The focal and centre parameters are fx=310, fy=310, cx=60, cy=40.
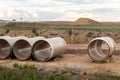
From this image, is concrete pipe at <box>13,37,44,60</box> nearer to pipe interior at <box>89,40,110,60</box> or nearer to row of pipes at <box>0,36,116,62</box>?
row of pipes at <box>0,36,116,62</box>

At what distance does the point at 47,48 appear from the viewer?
703 inches

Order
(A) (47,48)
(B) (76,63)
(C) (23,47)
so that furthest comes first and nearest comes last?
(C) (23,47)
(A) (47,48)
(B) (76,63)

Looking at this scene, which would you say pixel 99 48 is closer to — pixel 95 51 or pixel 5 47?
pixel 95 51

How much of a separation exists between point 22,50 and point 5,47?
1.20 meters

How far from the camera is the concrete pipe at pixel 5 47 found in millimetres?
17177

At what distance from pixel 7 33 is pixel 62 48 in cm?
1326

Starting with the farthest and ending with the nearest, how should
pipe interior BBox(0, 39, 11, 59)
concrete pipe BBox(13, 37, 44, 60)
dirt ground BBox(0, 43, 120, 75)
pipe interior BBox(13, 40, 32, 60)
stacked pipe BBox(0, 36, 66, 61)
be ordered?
1. pipe interior BBox(0, 39, 11, 59)
2. pipe interior BBox(13, 40, 32, 60)
3. concrete pipe BBox(13, 37, 44, 60)
4. stacked pipe BBox(0, 36, 66, 61)
5. dirt ground BBox(0, 43, 120, 75)

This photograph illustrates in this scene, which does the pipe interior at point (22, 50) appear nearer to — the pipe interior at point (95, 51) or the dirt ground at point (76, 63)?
the dirt ground at point (76, 63)

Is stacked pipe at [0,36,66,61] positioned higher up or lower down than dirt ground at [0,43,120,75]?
higher up

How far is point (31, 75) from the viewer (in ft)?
31.9

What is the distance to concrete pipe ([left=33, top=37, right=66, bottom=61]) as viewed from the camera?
16312mm

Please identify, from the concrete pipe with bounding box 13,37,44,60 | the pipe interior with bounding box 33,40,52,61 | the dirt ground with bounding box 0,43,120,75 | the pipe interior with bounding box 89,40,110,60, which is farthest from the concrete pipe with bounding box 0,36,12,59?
the pipe interior with bounding box 89,40,110,60

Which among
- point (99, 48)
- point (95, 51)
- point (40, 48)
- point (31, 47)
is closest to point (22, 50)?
point (40, 48)

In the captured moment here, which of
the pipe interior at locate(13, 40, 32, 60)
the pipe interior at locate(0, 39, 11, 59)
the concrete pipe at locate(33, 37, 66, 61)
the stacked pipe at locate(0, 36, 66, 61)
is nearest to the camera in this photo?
the concrete pipe at locate(33, 37, 66, 61)
